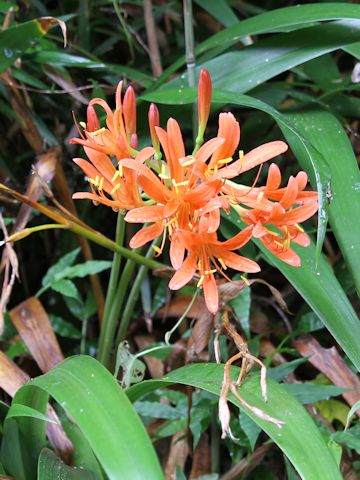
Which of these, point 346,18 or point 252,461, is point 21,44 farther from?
point 252,461

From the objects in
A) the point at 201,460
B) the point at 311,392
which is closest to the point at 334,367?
the point at 311,392

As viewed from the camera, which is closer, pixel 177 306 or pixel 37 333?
pixel 37 333

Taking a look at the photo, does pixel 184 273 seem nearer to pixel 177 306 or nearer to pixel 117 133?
pixel 117 133

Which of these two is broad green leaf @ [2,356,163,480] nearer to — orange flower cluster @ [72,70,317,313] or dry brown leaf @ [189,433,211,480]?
orange flower cluster @ [72,70,317,313]

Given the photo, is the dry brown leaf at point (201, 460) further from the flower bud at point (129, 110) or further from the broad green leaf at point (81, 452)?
the flower bud at point (129, 110)

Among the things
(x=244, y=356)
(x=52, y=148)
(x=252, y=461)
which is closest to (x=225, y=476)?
(x=252, y=461)

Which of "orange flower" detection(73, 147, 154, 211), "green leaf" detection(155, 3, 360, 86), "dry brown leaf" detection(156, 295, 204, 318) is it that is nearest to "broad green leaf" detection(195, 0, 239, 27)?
"green leaf" detection(155, 3, 360, 86)
